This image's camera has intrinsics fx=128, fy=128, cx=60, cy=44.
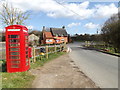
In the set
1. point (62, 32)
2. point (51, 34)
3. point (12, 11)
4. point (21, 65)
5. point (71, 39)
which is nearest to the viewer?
point (21, 65)

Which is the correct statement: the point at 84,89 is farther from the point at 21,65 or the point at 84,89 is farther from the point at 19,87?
the point at 21,65

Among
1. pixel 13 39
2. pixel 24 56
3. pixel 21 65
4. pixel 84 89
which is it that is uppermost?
pixel 13 39

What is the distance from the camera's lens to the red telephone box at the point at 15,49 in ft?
20.0

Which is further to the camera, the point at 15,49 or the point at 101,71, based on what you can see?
the point at 101,71

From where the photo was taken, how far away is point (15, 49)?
6.21m

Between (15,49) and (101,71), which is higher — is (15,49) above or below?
above

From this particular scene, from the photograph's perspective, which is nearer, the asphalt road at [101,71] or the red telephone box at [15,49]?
the asphalt road at [101,71]

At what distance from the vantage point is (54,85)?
448cm

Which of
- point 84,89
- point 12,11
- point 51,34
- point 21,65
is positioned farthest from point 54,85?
point 51,34

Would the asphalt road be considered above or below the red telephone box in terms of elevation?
below

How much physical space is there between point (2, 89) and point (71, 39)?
7223 centimetres

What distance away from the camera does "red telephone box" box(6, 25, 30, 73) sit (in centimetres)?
611

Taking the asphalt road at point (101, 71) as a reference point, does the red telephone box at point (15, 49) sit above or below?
above

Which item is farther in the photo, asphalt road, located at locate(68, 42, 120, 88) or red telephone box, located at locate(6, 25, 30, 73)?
red telephone box, located at locate(6, 25, 30, 73)
